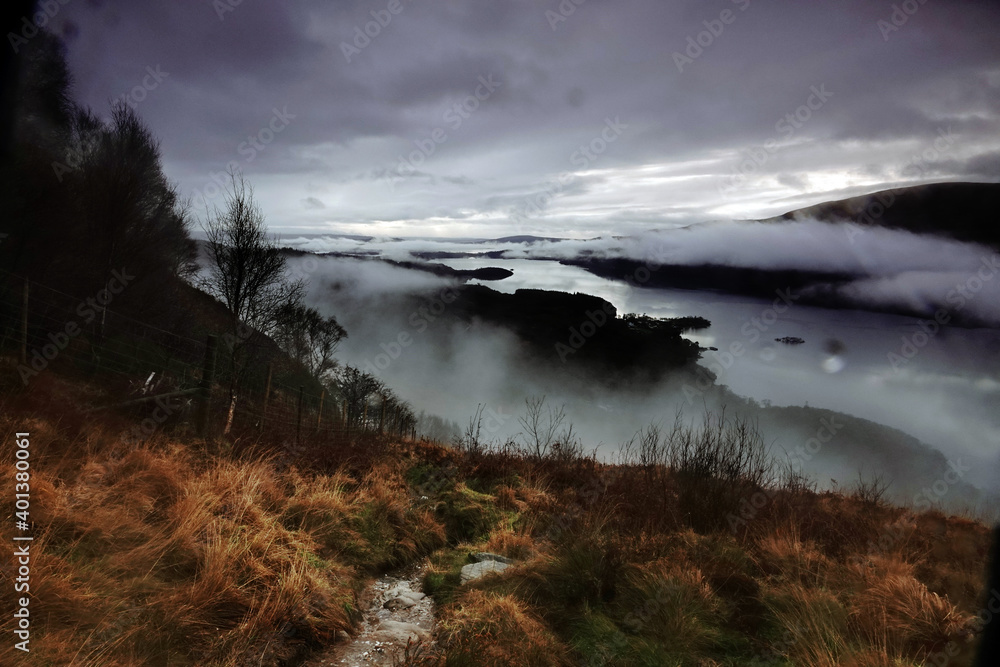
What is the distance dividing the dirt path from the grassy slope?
0.18 m

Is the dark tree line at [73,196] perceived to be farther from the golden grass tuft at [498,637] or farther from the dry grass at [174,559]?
the golden grass tuft at [498,637]

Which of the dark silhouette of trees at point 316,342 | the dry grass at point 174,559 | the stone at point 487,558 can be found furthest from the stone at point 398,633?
the dark silhouette of trees at point 316,342

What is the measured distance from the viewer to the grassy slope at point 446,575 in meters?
3.37

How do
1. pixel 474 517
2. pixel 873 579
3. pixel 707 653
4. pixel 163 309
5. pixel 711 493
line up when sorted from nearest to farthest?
1. pixel 707 653
2. pixel 873 579
3. pixel 711 493
4. pixel 474 517
5. pixel 163 309

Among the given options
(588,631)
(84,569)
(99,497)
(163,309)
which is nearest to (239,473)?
(99,497)

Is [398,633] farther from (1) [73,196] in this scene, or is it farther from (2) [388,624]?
(1) [73,196]

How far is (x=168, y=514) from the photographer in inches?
176

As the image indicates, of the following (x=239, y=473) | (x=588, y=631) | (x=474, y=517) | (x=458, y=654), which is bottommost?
(x=474, y=517)

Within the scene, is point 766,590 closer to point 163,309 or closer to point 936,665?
point 936,665

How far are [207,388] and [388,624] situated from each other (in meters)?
5.57

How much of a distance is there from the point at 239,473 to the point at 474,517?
12.6 feet

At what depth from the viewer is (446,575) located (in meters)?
5.84

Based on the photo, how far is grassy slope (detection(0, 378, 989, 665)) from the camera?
3367 millimetres

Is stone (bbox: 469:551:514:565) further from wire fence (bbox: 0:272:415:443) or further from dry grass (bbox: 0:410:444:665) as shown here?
wire fence (bbox: 0:272:415:443)
